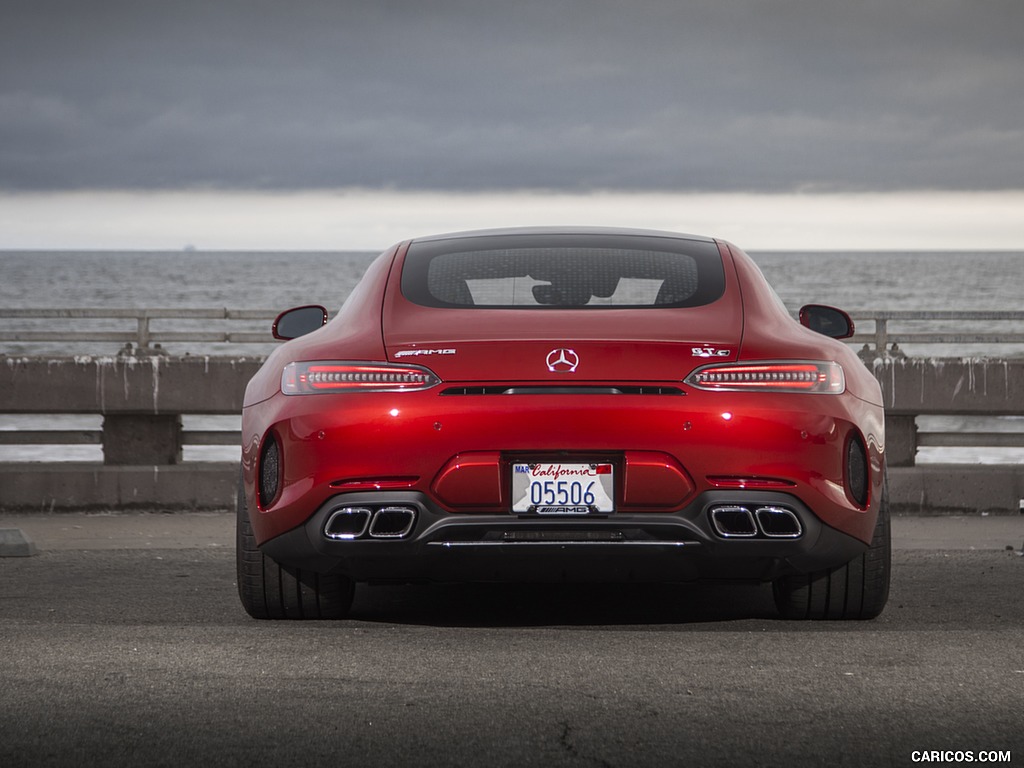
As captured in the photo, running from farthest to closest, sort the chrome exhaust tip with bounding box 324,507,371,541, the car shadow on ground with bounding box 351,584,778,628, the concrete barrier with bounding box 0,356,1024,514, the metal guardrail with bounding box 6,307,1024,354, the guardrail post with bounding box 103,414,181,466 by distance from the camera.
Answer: the metal guardrail with bounding box 6,307,1024,354, the guardrail post with bounding box 103,414,181,466, the concrete barrier with bounding box 0,356,1024,514, the car shadow on ground with bounding box 351,584,778,628, the chrome exhaust tip with bounding box 324,507,371,541

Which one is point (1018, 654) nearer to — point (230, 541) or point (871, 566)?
point (871, 566)

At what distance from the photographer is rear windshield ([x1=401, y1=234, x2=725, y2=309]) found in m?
5.51

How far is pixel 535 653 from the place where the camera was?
5.04 m

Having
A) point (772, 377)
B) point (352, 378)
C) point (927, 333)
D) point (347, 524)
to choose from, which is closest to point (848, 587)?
point (772, 377)

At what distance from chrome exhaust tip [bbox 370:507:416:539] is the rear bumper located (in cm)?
1

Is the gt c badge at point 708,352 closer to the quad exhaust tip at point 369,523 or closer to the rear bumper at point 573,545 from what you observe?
the rear bumper at point 573,545

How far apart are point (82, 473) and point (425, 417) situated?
641 cm

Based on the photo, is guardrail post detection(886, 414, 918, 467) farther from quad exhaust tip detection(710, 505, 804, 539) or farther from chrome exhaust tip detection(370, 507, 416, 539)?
chrome exhaust tip detection(370, 507, 416, 539)

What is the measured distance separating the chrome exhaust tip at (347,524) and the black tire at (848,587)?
169cm

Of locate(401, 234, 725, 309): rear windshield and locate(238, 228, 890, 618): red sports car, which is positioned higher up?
locate(401, 234, 725, 309): rear windshield

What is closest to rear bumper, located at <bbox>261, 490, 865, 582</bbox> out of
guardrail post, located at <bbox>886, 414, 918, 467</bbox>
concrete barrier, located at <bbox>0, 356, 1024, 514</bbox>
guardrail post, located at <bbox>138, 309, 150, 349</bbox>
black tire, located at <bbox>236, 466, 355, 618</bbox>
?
black tire, located at <bbox>236, 466, 355, 618</bbox>
